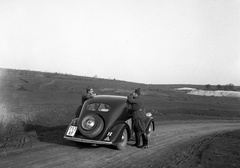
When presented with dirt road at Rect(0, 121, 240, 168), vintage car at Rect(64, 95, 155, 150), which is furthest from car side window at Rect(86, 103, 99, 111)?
dirt road at Rect(0, 121, 240, 168)

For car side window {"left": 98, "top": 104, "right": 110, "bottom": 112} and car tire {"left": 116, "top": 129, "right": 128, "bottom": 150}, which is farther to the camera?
car side window {"left": 98, "top": 104, "right": 110, "bottom": 112}

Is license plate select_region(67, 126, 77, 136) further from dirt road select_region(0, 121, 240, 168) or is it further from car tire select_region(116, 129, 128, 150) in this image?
car tire select_region(116, 129, 128, 150)

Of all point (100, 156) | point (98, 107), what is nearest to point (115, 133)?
point (100, 156)

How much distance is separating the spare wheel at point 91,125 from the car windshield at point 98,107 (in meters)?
0.46

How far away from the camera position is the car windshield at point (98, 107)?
29.8 feet

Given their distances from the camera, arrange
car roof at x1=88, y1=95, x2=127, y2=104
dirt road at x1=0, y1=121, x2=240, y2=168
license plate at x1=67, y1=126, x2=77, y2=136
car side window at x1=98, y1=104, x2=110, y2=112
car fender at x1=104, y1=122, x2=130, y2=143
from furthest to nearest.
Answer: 1. car roof at x1=88, y1=95, x2=127, y2=104
2. car side window at x1=98, y1=104, x2=110, y2=112
3. license plate at x1=67, y1=126, x2=77, y2=136
4. car fender at x1=104, y1=122, x2=130, y2=143
5. dirt road at x1=0, y1=121, x2=240, y2=168

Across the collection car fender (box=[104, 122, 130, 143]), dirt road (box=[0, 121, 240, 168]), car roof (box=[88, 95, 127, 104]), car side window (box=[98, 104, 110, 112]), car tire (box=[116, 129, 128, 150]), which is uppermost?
car roof (box=[88, 95, 127, 104])

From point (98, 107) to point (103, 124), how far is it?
2.78ft

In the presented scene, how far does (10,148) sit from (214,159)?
22.0ft

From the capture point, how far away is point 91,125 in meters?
8.47

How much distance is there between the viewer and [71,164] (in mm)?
6770

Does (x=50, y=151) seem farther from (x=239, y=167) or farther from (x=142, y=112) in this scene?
(x=239, y=167)

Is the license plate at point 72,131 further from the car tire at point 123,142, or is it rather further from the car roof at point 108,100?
the car tire at point 123,142

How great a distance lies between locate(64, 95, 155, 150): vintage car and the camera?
329 inches
